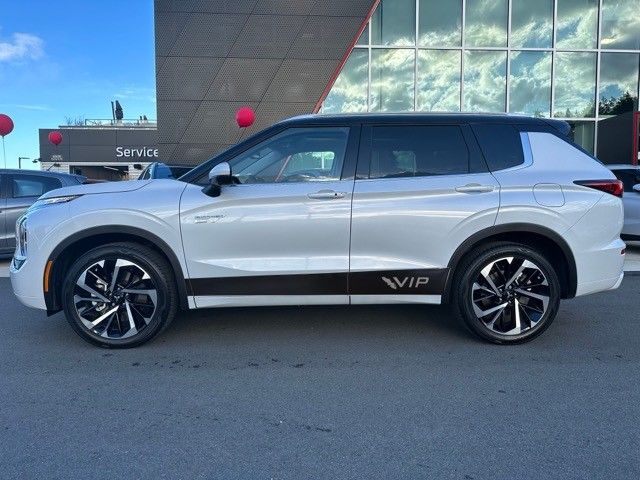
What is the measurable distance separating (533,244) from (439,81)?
1242 centimetres

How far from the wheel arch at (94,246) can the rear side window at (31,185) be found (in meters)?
4.59

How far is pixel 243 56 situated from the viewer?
14961mm

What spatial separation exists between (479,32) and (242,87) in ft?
25.0

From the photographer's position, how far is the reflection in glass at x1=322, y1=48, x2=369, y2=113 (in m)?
15.3

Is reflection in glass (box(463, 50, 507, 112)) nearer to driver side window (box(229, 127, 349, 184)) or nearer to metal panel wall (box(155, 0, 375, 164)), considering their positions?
metal panel wall (box(155, 0, 375, 164))

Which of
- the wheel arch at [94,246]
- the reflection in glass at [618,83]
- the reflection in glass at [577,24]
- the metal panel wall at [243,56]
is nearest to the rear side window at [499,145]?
the wheel arch at [94,246]

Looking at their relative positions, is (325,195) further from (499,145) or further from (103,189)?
(103,189)

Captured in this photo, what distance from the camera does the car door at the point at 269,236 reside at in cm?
382

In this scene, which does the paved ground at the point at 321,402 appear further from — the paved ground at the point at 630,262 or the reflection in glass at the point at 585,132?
the reflection in glass at the point at 585,132

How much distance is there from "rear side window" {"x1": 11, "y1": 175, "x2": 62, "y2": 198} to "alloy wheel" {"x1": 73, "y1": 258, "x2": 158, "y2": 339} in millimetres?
4844

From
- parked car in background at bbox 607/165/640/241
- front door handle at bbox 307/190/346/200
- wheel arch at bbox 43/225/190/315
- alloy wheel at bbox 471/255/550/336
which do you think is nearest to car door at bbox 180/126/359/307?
front door handle at bbox 307/190/346/200

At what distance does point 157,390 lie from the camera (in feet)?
10.9

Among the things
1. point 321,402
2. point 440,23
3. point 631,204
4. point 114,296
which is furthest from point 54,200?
point 440,23

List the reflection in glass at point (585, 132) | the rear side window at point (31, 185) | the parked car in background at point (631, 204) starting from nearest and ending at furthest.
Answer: the rear side window at point (31, 185)
the parked car in background at point (631, 204)
the reflection in glass at point (585, 132)
